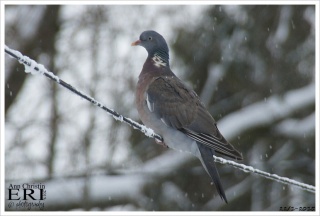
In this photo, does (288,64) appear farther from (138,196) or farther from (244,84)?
(138,196)

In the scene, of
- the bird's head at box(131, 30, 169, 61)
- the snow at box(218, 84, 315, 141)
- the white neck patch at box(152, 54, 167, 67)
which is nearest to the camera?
the white neck patch at box(152, 54, 167, 67)

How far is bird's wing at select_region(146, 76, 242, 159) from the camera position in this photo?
420 cm

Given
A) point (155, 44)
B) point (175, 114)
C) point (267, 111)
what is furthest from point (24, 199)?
point (267, 111)

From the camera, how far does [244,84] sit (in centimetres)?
819

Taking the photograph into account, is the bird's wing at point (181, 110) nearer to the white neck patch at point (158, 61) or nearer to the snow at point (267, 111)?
the white neck patch at point (158, 61)

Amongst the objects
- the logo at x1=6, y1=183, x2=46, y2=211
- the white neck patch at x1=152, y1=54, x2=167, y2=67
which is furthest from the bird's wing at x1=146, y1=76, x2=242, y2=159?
the logo at x1=6, y1=183, x2=46, y2=211

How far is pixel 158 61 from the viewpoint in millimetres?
4863

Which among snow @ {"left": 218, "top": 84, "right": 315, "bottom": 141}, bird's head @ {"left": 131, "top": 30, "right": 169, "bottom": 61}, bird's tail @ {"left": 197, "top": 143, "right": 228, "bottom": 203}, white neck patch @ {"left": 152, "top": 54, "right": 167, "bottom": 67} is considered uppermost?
snow @ {"left": 218, "top": 84, "right": 315, "bottom": 141}

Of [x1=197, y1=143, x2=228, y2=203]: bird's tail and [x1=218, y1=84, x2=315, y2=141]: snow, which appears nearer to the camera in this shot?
[x1=197, y1=143, x2=228, y2=203]: bird's tail

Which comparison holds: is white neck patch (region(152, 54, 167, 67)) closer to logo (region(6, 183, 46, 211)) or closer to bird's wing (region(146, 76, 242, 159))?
bird's wing (region(146, 76, 242, 159))

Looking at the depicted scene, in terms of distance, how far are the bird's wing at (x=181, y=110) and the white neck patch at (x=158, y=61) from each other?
0.53ft

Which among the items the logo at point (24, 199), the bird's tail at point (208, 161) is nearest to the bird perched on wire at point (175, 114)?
the bird's tail at point (208, 161)

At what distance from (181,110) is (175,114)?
0.20 feet

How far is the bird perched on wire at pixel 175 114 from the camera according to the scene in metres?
4.16
